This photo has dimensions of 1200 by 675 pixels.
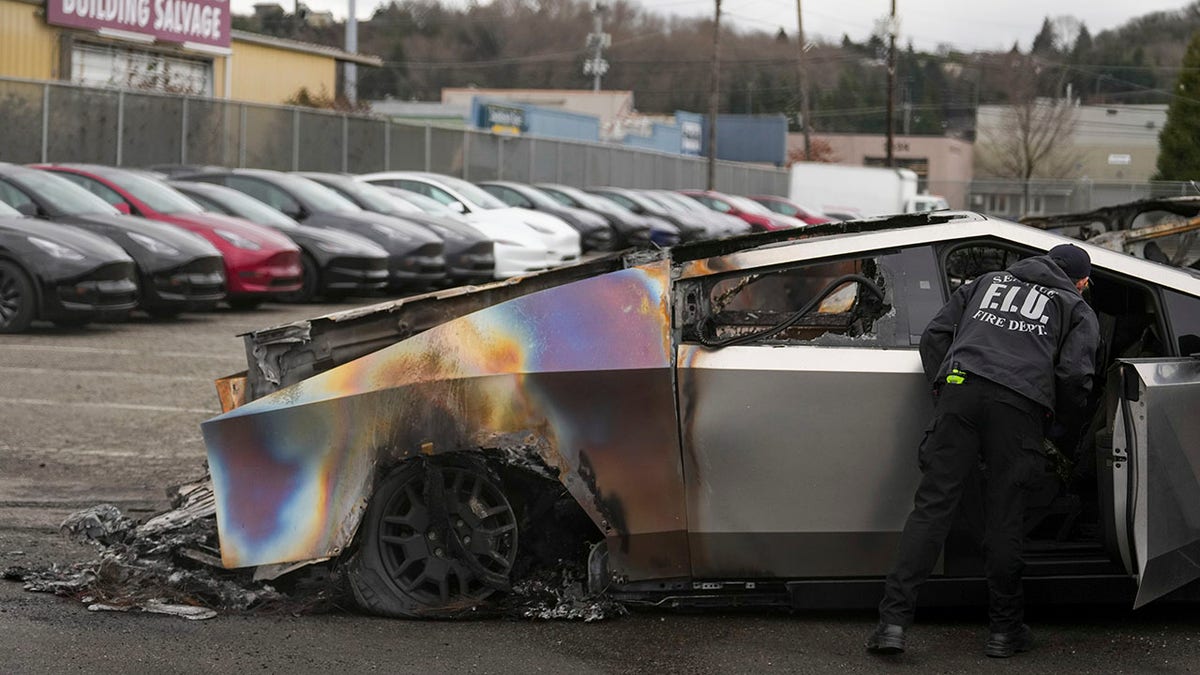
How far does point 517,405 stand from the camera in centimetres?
497

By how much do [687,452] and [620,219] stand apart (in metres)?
22.1

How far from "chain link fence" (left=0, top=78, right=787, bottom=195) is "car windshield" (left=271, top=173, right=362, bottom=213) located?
21.5 ft

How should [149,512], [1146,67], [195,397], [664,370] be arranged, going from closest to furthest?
1. [664,370]
2. [149,512]
3. [195,397]
4. [1146,67]

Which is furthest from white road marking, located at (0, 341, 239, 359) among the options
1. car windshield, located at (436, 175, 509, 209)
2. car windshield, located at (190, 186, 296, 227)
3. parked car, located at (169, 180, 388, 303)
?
car windshield, located at (436, 175, 509, 209)

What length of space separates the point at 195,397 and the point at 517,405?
5.61 meters

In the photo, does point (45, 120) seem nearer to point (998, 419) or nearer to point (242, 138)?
point (242, 138)

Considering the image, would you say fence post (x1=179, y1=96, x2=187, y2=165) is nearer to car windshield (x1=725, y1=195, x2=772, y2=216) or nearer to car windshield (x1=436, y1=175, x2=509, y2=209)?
car windshield (x1=436, y1=175, x2=509, y2=209)

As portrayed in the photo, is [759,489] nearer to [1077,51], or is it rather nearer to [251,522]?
[251,522]

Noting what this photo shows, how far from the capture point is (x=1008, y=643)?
4.85 m

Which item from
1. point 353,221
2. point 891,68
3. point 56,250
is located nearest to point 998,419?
point 56,250

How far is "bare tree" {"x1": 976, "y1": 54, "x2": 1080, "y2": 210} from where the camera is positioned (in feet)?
208

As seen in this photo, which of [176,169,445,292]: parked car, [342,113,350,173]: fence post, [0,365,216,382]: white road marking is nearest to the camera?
[0,365,216,382]: white road marking

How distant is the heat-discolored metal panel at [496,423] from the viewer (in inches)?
194

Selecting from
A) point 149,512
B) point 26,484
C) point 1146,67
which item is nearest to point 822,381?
point 149,512
